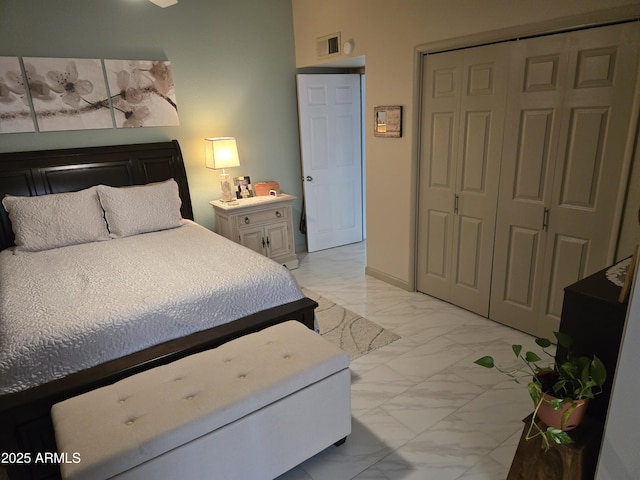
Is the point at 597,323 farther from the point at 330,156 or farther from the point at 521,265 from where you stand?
the point at 330,156

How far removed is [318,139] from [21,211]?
9.21 feet

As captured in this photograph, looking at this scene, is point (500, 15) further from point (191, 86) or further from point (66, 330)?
point (66, 330)

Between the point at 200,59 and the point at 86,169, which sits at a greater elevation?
the point at 200,59

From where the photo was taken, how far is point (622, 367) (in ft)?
4.16

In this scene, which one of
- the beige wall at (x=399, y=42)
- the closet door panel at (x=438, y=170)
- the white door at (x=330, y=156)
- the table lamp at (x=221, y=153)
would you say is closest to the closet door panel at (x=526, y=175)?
the beige wall at (x=399, y=42)

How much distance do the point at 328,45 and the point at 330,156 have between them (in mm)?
1178

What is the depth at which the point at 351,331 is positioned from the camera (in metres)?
3.03

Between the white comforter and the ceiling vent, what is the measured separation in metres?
2.18

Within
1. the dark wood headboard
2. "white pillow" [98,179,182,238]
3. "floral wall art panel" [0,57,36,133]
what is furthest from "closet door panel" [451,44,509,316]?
"floral wall art panel" [0,57,36,133]

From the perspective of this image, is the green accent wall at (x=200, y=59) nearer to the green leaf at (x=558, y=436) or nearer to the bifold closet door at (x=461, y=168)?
the bifold closet door at (x=461, y=168)

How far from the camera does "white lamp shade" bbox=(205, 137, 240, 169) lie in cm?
381

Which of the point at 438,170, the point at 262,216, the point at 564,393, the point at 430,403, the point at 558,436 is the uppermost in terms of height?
the point at 438,170

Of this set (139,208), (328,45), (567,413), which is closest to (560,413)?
(567,413)

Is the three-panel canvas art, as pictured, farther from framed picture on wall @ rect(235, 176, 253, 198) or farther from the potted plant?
the potted plant
